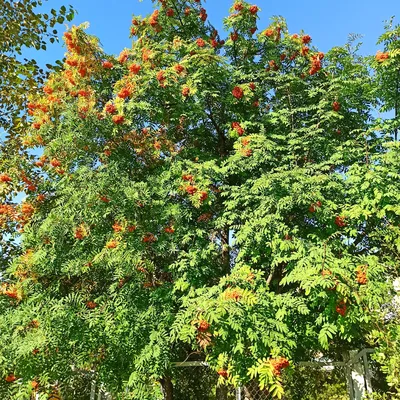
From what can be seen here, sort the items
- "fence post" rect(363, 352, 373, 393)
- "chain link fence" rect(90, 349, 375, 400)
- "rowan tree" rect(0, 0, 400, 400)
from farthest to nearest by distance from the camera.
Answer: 1. "chain link fence" rect(90, 349, 375, 400)
2. "fence post" rect(363, 352, 373, 393)
3. "rowan tree" rect(0, 0, 400, 400)

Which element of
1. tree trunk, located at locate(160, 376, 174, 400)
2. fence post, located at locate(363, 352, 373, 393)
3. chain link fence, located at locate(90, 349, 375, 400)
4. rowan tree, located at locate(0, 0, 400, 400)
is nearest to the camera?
rowan tree, located at locate(0, 0, 400, 400)

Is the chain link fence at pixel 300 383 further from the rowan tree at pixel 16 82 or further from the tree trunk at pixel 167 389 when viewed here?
the rowan tree at pixel 16 82

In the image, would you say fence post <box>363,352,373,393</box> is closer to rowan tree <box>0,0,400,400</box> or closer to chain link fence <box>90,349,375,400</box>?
chain link fence <box>90,349,375,400</box>

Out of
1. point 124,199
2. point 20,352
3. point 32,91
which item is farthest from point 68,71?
point 20,352

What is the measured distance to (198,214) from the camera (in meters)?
7.14

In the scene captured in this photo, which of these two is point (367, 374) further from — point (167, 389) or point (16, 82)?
point (16, 82)

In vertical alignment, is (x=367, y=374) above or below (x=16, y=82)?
below

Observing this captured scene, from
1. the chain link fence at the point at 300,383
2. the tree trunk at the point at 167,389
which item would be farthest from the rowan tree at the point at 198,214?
the chain link fence at the point at 300,383

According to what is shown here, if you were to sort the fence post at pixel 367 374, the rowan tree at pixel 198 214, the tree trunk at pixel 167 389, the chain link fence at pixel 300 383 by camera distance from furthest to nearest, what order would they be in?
the tree trunk at pixel 167 389 < the chain link fence at pixel 300 383 < the fence post at pixel 367 374 < the rowan tree at pixel 198 214

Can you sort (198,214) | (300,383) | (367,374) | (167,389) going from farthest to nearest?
(300,383), (167,389), (198,214), (367,374)

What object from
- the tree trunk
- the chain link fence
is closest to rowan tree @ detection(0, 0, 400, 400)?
the tree trunk

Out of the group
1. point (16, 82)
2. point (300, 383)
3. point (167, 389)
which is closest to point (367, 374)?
point (300, 383)

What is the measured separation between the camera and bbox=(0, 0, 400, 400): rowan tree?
546cm

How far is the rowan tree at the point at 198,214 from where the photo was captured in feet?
17.9
